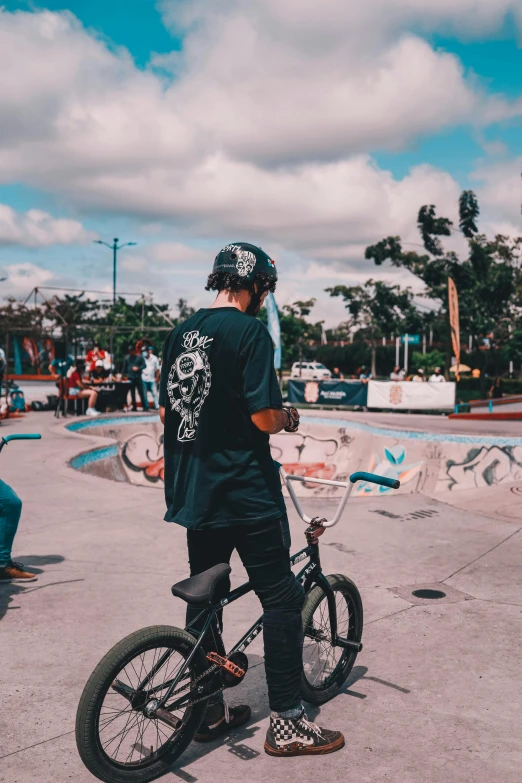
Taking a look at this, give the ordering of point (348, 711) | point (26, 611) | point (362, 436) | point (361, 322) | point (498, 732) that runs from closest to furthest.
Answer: point (498, 732) < point (348, 711) < point (26, 611) < point (362, 436) < point (361, 322)

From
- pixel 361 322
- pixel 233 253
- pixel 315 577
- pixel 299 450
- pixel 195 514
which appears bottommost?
pixel 299 450

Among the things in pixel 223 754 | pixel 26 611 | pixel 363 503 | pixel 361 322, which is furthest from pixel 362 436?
pixel 361 322

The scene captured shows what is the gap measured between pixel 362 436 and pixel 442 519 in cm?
850

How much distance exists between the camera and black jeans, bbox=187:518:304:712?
2.46 meters

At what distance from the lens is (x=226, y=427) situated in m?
2.43

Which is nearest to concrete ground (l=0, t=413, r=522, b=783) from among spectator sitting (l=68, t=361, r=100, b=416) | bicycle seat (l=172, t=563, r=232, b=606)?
bicycle seat (l=172, t=563, r=232, b=606)

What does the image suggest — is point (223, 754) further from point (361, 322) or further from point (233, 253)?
point (361, 322)

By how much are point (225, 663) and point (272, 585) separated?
35 cm

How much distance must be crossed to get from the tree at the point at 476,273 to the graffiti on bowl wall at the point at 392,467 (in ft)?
75.5

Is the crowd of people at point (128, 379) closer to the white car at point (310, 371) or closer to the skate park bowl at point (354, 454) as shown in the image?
the skate park bowl at point (354, 454)

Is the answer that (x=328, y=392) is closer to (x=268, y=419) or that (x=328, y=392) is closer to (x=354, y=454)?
(x=354, y=454)

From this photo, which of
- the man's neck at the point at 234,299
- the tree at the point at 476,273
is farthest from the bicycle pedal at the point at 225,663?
the tree at the point at 476,273

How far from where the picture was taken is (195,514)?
242 cm

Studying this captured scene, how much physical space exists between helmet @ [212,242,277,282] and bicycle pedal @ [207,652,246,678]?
1458mm
